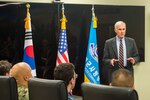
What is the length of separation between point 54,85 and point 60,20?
3.22 metres

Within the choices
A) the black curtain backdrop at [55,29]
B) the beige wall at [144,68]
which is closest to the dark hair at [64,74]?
the black curtain backdrop at [55,29]

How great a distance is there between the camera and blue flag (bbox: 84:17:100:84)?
5.24m

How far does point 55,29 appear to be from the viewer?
5.16 m

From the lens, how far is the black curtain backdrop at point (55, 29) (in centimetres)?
485

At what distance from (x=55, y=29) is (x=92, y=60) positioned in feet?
2.75

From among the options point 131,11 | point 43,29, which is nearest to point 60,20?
point 43,29

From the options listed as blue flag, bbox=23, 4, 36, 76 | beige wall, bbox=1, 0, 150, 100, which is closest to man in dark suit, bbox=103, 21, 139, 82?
beige wall, bbox=1, 0, 150, 100

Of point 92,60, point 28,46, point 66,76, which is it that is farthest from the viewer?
point 92,60

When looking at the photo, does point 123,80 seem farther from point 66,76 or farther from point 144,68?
point 144,68

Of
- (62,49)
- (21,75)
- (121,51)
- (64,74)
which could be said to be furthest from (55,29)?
(64,74)

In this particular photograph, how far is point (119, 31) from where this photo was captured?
4867 mm

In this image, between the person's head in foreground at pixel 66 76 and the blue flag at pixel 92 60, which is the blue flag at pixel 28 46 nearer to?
the blue flag at pixel 92 60

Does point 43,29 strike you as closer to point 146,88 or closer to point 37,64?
point 37,64

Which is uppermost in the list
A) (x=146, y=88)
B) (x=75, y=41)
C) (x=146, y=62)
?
(x=75, y=41)
